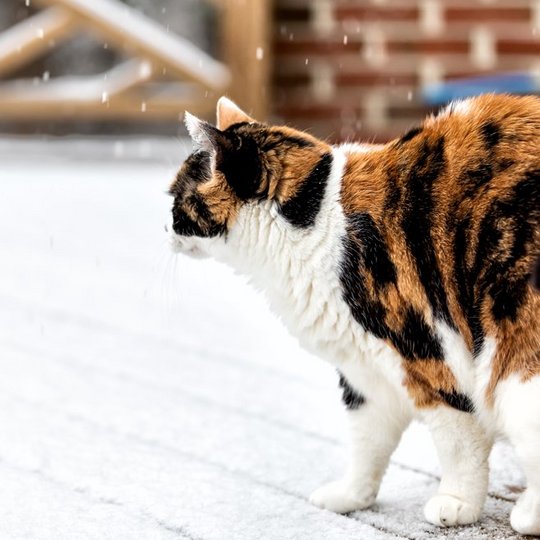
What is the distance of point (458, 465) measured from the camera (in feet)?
5.38

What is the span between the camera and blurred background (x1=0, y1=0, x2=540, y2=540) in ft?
5.93

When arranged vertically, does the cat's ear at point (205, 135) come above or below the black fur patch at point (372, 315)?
above

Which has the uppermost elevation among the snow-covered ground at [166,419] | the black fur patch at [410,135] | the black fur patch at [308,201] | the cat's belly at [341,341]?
the black fur patch at [410,135]

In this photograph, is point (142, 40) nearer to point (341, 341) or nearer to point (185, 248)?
point (185, 248)

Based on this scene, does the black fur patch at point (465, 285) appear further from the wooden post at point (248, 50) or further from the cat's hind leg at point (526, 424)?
the wooden post at point (248, 50)

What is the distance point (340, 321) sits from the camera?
5.43 ft

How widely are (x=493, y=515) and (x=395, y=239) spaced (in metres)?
0.51

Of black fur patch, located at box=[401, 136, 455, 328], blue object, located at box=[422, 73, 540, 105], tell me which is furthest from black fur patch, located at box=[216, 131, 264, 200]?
blue object, located at box=[422, 73, 540, 105]

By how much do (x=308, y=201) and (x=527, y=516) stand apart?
0.62m

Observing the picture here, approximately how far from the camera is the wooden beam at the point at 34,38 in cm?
664

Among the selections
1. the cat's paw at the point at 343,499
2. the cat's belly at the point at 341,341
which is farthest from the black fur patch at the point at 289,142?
the cat's paw at the point at 343,499

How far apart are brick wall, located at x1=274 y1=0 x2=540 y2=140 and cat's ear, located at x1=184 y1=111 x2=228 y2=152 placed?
199 inches

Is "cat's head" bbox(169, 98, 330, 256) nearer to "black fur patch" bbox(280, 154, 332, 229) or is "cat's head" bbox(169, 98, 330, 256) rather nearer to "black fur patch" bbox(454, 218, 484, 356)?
"black fur patch" bbox(280, 154, 332, 229)

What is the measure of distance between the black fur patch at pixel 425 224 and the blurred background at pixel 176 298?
39 centimetres
